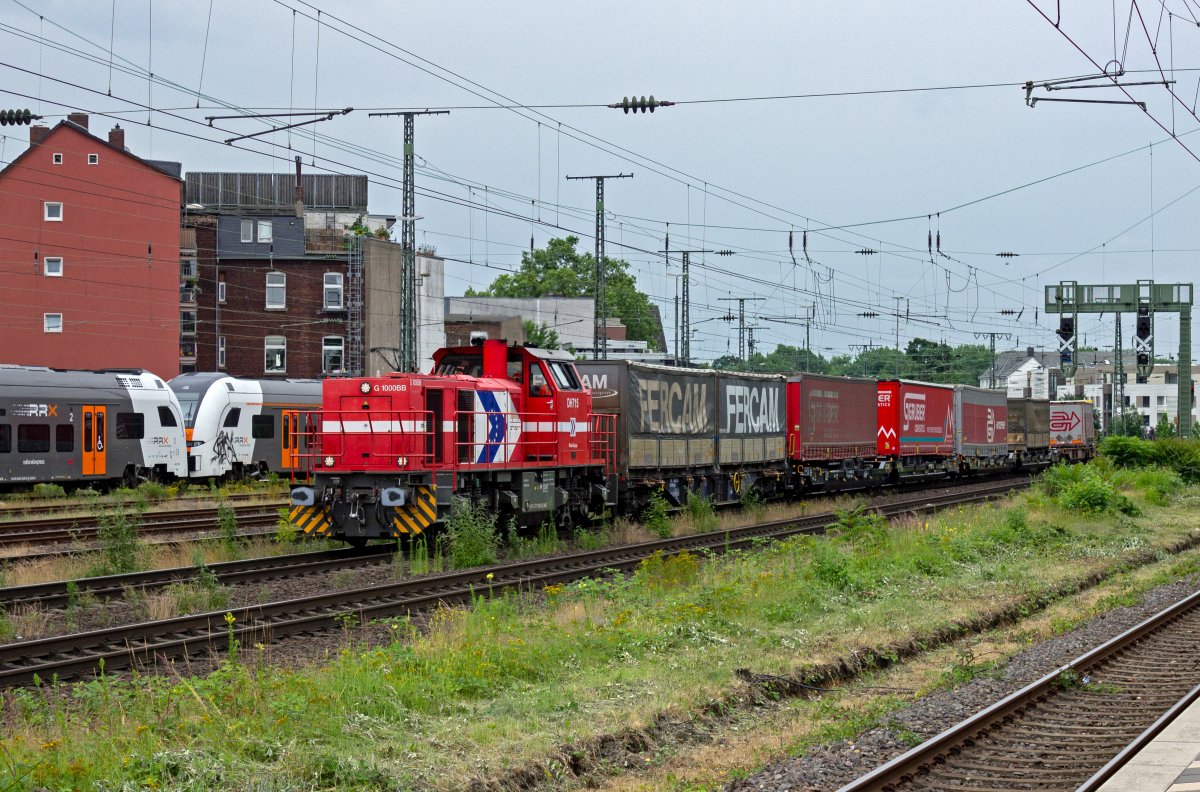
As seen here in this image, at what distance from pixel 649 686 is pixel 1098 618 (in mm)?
→ 7977

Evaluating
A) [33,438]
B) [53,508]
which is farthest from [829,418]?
[33,438]

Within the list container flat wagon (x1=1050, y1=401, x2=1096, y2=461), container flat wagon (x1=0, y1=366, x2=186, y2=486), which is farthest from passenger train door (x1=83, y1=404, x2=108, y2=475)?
container flat wagon (x1=1050, y1=401, x2=1096, y2=461)

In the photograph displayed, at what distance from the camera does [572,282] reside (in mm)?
105438

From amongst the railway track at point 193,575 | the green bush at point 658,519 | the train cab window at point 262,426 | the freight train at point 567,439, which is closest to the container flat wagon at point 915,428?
the freight train at point 567,439

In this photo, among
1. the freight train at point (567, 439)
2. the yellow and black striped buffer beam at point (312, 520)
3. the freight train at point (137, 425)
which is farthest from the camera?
the freight train at point (137, 425)

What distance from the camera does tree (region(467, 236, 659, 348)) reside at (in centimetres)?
10519

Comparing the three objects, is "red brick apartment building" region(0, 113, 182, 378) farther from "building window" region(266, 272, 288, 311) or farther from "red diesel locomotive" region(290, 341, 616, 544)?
"red diesel locomotive" region(290, 341, 616, 544)

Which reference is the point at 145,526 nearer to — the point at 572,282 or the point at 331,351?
the point at 331,351

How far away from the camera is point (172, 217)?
5359cm

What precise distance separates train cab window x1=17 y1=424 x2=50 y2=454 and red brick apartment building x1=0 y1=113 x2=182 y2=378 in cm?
2028

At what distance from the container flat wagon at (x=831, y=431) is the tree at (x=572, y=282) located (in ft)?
223

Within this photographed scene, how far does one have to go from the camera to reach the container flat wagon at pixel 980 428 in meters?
47.1

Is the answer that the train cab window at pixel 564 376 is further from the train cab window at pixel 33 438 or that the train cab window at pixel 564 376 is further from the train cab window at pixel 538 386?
the train cab window at pixel 33 438

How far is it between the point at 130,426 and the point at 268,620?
21736 mm
